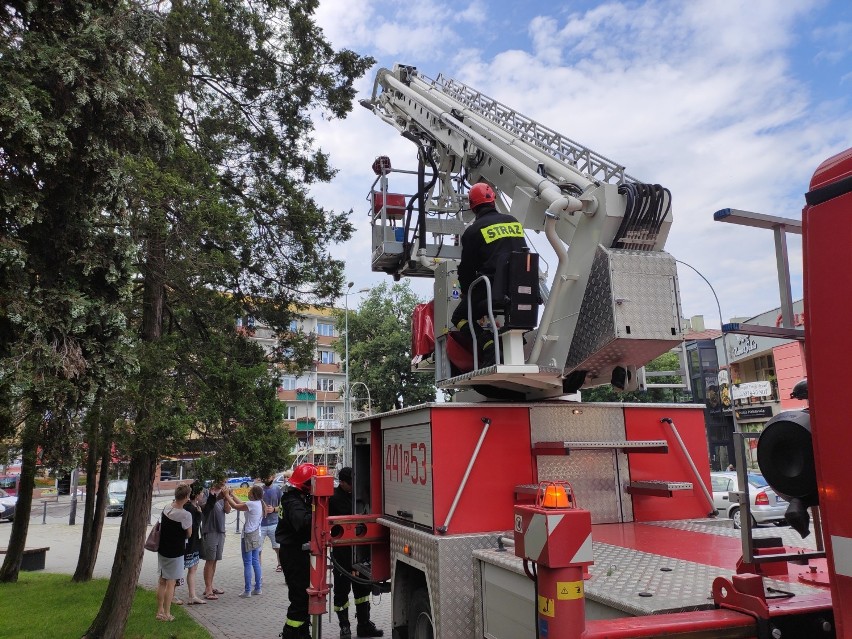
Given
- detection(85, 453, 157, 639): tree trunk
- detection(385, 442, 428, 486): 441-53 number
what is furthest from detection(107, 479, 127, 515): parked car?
detection(385, 442, 428, 486): 441-53 number

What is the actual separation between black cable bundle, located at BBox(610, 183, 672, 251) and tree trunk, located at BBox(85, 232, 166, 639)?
17.6 feet

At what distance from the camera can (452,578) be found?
14.0 ft

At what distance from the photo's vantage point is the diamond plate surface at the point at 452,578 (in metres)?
4.17

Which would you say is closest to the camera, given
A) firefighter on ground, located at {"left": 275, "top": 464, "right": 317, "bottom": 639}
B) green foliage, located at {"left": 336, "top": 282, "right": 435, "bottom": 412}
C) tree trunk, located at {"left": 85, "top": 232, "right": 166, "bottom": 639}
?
firefighter on ground, located at {"left": 275, "top": 464, "right": 317, "bottom": 639}

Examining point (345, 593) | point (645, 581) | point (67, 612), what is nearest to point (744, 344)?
point (645, 581)

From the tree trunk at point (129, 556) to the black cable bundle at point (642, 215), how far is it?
5977mm

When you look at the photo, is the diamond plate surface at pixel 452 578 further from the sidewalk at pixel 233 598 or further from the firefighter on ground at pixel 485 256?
the sidewalk at pixel 233 598

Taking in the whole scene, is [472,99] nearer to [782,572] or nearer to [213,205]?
[213,205]

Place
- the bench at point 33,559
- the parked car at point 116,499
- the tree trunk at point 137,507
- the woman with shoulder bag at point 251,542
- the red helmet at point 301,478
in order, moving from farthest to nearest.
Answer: the parked car at point 116,499 → the bench at point 33,559 → the woman with shoulder bag at point 251,542 → the tree trunk at point 137,507 → the red helmet at point 301,478

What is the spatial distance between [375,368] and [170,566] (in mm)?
26306

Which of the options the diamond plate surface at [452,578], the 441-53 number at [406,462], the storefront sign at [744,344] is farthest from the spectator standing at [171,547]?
the storefront sign at [744,344]

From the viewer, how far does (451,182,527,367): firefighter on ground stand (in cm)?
518

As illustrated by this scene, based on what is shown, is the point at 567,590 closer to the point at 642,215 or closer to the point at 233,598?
the point at 642,215

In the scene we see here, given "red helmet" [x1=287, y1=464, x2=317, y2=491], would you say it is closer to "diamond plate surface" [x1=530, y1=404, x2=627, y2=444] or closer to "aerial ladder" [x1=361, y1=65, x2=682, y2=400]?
"aerial ladder" [x1=361, y1=65, x2=682, y2=400]
